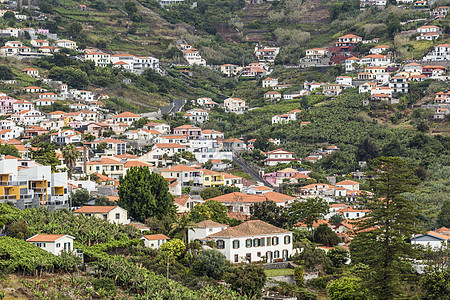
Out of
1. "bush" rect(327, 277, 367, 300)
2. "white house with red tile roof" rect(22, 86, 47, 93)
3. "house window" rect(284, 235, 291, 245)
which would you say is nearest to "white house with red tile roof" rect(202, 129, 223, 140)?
"white house with red tile roof" rect(22, 86, 47, 93)

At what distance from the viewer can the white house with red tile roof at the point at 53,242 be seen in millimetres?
42531

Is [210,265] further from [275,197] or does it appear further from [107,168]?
[107,168]

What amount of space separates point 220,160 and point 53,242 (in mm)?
43411

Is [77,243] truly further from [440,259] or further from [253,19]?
[253,19]

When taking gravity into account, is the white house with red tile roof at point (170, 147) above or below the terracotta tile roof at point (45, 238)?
above

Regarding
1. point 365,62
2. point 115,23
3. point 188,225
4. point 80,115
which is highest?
point 115,23

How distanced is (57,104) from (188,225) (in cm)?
5590

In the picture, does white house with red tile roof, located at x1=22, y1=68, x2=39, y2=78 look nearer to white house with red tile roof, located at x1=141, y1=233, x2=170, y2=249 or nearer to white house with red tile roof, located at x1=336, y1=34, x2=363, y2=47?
white house with red tile roof, located at x1=336, y1=34, x2=363, y2=47

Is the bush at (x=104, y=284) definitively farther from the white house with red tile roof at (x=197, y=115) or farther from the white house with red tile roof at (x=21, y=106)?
the white house with red tile roof at (x=197, y=115)

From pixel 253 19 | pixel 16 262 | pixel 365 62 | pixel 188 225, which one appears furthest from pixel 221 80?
pixel 16 262

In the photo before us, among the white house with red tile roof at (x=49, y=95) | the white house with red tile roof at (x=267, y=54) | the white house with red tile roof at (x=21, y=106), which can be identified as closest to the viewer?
the white house with red tile roof at (x=21, y=106)

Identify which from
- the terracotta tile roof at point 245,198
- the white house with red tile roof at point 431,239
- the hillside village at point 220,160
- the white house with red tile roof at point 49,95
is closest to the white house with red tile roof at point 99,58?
the hillside village at point 220,160

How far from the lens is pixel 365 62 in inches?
4675

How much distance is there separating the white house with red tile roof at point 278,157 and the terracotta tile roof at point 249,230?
3695 centimetres
